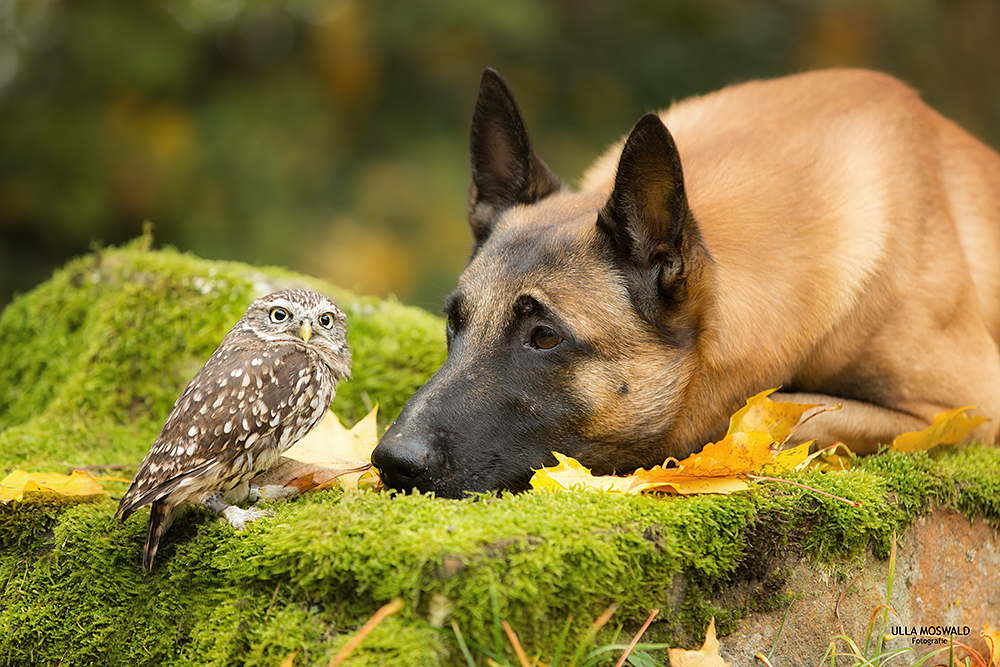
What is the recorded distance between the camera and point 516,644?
2.09 m

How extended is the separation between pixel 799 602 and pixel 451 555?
1.34 m

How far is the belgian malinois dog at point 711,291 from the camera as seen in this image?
10.2 ft

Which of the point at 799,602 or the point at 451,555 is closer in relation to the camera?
the point at 451,555

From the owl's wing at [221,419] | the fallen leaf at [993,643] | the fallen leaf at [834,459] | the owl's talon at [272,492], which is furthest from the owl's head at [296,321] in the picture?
the fallen leaf at [993,643]

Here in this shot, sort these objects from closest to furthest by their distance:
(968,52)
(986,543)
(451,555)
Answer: (451,555)
(986,543)
(968,52)

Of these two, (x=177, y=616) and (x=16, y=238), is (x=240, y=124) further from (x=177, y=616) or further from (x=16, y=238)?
(x=177, y=616)

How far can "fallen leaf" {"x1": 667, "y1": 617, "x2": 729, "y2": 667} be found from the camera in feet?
7.91

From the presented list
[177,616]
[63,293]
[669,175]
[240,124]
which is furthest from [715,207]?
[240,124]

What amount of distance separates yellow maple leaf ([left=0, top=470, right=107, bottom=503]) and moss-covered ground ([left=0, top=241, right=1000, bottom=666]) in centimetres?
5

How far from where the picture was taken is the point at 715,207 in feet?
11.8

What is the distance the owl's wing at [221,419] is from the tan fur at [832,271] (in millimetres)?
1153

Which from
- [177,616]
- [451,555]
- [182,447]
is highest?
[182,447]

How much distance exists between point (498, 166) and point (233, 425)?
6.58ft

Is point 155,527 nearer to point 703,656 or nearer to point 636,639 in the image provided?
point 636,639
